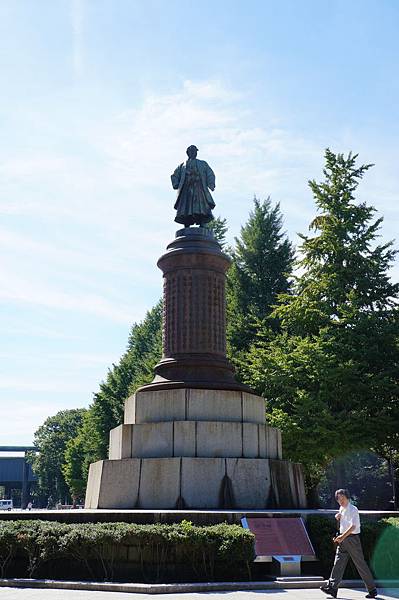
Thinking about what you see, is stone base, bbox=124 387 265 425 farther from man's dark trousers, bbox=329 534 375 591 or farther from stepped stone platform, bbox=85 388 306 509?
man's dark trousers, bbox=329 534 375 591

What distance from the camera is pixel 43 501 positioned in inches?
4208

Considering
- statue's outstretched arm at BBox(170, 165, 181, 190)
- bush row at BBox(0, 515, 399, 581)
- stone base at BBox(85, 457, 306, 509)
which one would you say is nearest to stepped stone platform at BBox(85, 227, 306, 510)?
stone base at BBox(85, 457, 306, 509)

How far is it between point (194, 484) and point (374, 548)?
3.42 m

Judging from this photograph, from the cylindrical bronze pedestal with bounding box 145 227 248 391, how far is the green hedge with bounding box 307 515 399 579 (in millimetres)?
4491

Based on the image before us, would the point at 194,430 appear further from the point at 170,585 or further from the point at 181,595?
the point at 181,595

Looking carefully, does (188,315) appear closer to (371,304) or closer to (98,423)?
(371,304)

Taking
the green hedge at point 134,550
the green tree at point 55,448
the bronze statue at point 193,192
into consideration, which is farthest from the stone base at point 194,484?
the green tree at point 55,448

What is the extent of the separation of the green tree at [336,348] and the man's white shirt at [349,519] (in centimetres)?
1312

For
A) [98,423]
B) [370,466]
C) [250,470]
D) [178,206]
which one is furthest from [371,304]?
[370,466]

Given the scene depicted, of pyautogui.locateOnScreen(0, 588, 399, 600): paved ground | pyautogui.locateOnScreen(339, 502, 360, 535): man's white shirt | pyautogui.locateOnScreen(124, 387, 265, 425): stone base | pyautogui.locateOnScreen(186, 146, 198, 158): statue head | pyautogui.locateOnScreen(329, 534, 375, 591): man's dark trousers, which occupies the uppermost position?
pyautogui.locateOnScreen(186, 146, 198, 158): statue head

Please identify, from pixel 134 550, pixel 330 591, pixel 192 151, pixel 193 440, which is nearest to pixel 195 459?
pixel 193 440

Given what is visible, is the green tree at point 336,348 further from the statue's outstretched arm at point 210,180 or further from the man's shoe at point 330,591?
the man's shoe at point 330,591

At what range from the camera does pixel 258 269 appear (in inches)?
1446

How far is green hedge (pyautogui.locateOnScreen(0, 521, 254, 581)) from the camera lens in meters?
9.15
